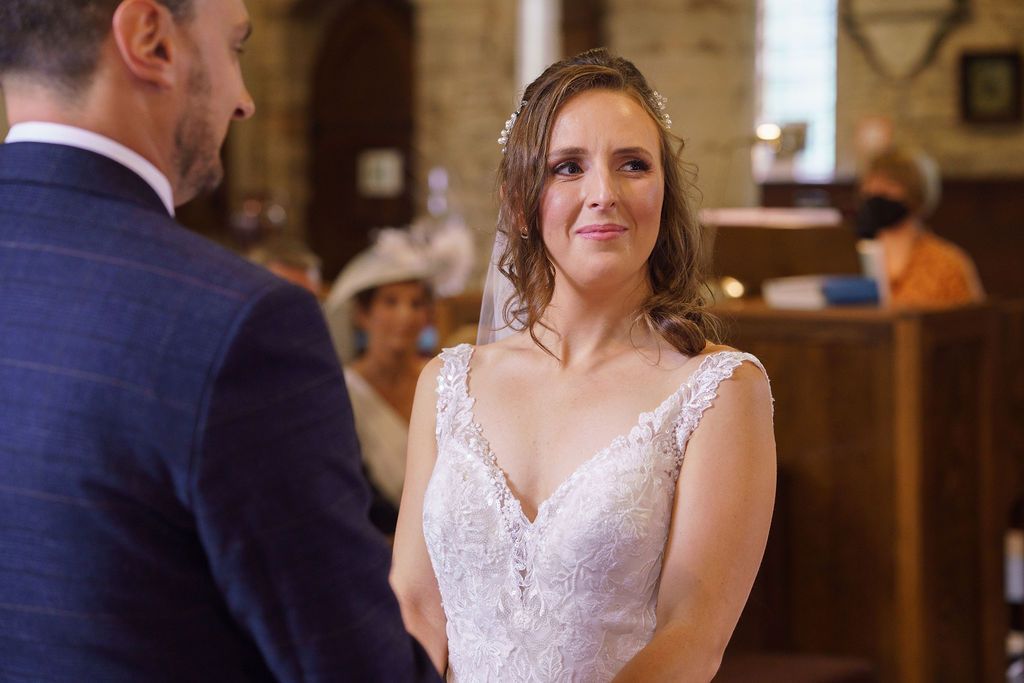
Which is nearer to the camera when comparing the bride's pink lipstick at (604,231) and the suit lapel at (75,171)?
the suit lapel at (75,171)

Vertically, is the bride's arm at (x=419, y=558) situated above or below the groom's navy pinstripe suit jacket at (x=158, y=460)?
below

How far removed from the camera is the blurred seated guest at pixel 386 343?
12.3ft

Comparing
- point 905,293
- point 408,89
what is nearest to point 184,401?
point 905,293

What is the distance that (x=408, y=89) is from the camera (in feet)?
33.0

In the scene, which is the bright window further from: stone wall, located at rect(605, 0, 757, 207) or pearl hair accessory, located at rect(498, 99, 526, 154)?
pearl hair accessory, located at rect(498, 99, 526, 154)

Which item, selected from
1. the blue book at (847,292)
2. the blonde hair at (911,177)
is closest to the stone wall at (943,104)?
the blonde hair at (911,177)

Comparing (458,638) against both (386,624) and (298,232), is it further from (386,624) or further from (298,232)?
(298,232)

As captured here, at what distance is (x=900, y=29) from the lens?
32.7 feet

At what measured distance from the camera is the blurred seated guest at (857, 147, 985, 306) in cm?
505

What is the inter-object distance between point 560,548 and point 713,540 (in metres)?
0.22

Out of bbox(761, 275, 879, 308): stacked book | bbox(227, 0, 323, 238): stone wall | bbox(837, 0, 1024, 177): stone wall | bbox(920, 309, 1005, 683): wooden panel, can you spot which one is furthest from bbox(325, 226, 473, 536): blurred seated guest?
bbox(837, 0, 1024, 177): stone wall

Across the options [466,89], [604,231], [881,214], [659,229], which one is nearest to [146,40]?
[604,231]

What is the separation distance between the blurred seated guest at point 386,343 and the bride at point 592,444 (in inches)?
71.1

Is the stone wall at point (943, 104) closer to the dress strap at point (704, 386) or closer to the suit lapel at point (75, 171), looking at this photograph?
the dress strap at point (704, 386)
